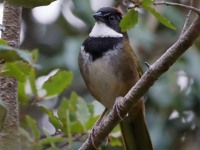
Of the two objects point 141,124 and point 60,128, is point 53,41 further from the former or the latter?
point 60,128

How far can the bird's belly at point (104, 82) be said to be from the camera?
9.78ft

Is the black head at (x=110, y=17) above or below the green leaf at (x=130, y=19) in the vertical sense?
below

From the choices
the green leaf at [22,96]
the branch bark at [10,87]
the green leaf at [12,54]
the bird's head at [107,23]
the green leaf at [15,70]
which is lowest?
the bird's head at [107,23]

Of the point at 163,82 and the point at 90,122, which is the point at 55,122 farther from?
the point at 163,82

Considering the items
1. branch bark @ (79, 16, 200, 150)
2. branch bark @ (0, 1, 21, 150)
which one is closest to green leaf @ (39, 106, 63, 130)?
branch bark @ (0, 1, 21, 150)

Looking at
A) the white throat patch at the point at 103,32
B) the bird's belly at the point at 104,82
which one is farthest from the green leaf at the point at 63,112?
the white throat patch at the point at 103,32

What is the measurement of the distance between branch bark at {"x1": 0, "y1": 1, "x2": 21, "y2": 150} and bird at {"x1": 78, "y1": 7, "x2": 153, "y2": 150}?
0.91m

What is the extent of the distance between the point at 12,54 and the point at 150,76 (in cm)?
80

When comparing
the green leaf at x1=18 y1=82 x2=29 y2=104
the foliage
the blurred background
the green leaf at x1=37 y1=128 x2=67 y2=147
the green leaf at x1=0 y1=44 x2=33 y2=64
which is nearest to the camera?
the green leaf at x1=0 y1=44 x2=33 y2=64

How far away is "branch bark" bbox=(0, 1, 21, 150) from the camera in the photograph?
1.90 metres

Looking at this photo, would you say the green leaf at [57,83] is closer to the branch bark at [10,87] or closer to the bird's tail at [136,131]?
the branch bark at [10,87]

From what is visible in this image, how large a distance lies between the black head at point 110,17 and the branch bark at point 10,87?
45.0 inches

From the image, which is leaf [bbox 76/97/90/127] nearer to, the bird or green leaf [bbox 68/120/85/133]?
green leaf [bbox 68/120/85/133]

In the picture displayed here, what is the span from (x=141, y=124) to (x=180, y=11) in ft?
5.14
